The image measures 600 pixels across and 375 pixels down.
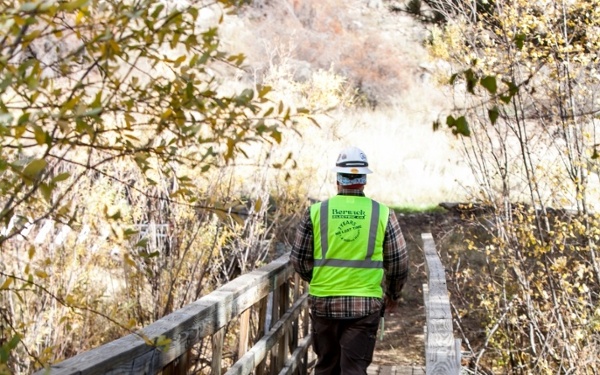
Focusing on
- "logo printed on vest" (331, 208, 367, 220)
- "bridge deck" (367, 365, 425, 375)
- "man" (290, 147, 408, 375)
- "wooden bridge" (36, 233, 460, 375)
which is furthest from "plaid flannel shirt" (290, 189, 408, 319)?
"bridge deck" (367, 365, 425, 375)

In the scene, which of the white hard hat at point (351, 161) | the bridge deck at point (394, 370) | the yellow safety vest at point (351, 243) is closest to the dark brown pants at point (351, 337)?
the yellow safety vest at point (351, 243)

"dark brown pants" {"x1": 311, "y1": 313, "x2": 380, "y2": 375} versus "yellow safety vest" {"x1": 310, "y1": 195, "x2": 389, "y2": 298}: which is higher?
"yellow safety vest" {"x1": 310, "y1": 195, "x2": 389, "y2": 298}

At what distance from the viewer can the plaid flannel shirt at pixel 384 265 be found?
487 cm

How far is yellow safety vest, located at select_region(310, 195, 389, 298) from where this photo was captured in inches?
190

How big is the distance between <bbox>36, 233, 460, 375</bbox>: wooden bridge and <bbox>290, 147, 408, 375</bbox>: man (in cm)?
30

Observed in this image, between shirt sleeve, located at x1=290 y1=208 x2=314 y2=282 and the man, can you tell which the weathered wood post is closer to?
the man

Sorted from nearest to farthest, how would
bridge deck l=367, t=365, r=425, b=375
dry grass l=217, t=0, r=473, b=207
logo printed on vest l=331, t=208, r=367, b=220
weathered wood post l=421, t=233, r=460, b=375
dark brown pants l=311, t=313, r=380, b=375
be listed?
weathered wood post l=421, t=233, r=460, b=375 → logo printed on vest l=331, t=208, r=367, b=220 → dark brown pants l=311, t=313, r=380, b=375 → bridge deck l=367, t=365, r=425, b=375 → dry grass l=217, t=0, r=473, b=207

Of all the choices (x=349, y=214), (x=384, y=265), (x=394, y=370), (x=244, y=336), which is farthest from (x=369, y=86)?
(x=244, y=336)

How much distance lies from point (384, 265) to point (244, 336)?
866 millimetres

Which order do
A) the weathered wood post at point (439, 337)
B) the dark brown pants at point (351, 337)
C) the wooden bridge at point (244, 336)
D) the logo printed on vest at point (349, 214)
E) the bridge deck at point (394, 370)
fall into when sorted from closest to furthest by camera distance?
1. the wooden bridge at point (244, 336)
2. the weathered wood post at point (439, 337)
3. the logo printed on vest at point (349, 214)
4. the dark brown pants at point (351, 337)
5. the bridge deck at point (394, 370)

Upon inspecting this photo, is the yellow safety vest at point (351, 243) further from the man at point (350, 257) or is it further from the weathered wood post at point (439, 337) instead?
the weathered wood post at point (439, 337)

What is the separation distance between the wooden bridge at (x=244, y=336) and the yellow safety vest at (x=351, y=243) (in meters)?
0.35

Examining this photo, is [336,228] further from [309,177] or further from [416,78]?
[416,78]

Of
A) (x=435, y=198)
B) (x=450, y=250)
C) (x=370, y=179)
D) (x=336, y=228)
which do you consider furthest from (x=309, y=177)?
(x=370, y=179)
